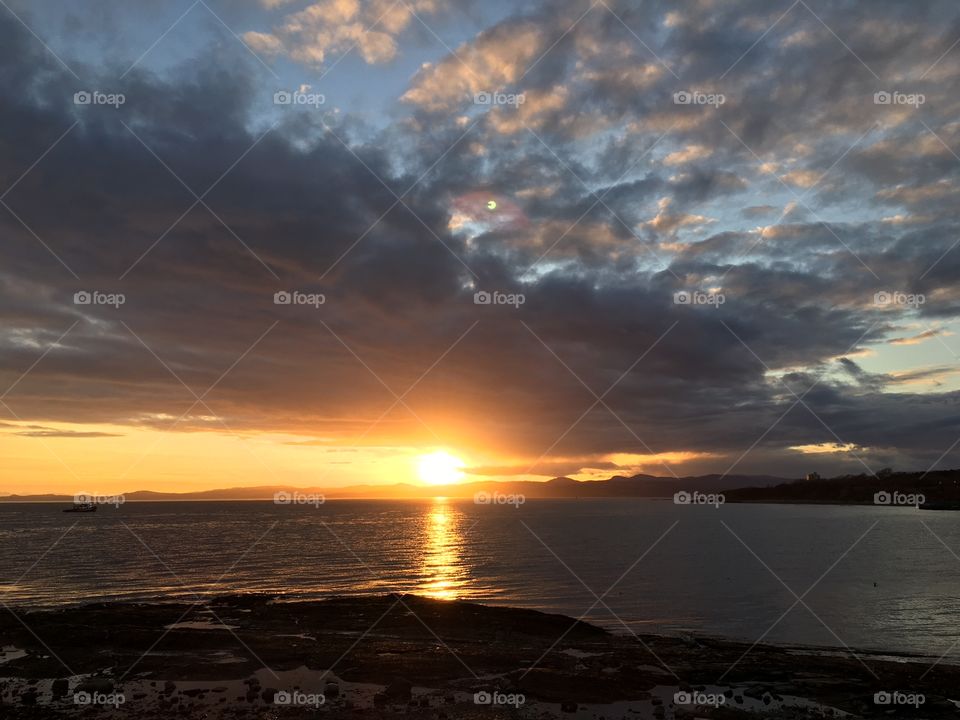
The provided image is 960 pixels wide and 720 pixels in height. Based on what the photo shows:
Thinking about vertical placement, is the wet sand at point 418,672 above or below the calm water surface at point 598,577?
above

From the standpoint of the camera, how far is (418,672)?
2789 centimetres

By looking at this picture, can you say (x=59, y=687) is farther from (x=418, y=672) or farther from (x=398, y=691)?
(x=418, y=672)

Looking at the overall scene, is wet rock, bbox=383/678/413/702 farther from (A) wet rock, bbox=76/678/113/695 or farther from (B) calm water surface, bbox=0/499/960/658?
(B) calm water surface, bbox=0/499/960/658

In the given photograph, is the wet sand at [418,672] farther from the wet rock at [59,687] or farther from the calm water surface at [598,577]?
the calm water surface at [598,577]

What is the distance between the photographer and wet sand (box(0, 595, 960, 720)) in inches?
918

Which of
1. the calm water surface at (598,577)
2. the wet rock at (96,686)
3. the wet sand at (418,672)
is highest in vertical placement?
the wet rock at (96,686)

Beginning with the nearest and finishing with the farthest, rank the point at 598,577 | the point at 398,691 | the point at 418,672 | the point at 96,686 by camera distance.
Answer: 1. the point at 96,686
2. the point at 398,691
3. the point at 418,672
4. the point at 598,577

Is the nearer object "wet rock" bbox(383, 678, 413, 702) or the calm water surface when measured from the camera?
"wet rock" bbox(383, 678, 413, 702)

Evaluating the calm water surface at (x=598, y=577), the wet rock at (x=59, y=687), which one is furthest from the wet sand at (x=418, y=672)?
the calm water surface at (x=598, y=577)

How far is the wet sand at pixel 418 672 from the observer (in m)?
23.3

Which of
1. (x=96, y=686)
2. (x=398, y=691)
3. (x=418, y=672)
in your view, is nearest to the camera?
(x=96, y=686)

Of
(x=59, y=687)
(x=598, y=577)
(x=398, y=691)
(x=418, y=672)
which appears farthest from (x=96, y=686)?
(x=598, y=577)

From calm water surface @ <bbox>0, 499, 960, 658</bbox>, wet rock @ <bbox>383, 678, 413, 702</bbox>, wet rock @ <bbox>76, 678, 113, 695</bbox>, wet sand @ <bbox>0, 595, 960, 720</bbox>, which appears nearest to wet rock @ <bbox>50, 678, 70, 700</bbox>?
wet sand @ <bbox>0, 595, 960, 720</bbox>

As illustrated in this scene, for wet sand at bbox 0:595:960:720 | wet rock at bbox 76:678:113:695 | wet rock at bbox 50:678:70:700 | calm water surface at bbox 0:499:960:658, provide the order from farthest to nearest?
calm water surface at bbox 0:499:960:658 < wet rock at bbox 76:678:113:695 < wet rock at bbox 50:678:70:700 < wet sand at bbox 0:595:960:720
